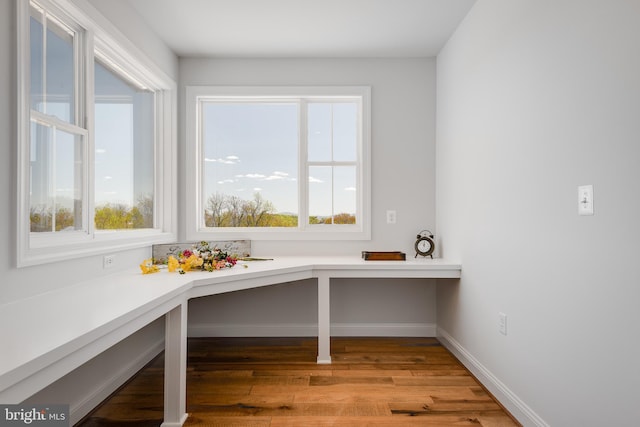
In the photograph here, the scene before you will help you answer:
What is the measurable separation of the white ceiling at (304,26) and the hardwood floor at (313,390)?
7.85ft

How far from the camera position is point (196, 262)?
2531 millimetres

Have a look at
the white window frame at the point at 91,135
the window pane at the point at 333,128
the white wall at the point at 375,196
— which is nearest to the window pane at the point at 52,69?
the white window frame at the point at 91,135

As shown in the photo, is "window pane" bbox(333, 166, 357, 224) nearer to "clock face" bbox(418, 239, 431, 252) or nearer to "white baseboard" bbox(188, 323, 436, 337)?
"clock face" bbox(418, 239, 431, 252)

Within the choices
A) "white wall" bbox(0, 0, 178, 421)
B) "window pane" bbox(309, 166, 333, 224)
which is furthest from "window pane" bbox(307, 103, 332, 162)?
"white wall" bbox(0, 0, 178, 421)

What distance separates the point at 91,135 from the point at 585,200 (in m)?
2.38

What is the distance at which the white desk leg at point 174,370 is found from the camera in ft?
6.75

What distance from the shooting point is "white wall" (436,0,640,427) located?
4.54 feet

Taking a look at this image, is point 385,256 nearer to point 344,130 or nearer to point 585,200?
point 344,130

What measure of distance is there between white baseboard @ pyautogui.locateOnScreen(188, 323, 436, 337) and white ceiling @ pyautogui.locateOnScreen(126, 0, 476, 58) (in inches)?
90.4

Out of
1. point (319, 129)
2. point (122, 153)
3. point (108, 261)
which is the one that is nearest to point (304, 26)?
point (319, 129)

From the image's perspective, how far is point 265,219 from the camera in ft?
11.8

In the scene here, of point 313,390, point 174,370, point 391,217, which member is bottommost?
point 313,390

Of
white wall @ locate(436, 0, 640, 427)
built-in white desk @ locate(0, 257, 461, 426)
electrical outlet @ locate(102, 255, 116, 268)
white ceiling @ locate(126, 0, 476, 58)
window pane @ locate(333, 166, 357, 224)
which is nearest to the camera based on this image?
built-in white desk @ locate(0, 257, 461, 426)

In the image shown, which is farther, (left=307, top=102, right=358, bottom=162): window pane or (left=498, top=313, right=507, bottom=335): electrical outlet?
(left=307, top=102, right=358, bottom=162): window pane
